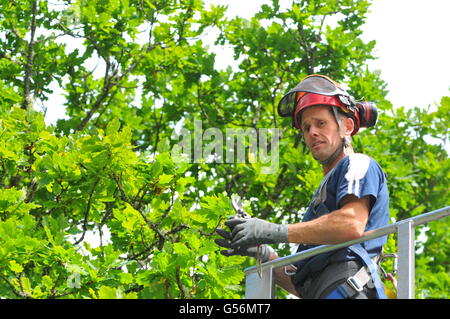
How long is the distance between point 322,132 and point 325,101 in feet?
0.61

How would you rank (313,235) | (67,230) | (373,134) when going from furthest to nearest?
(373,134) → (67,230) → (313,235)

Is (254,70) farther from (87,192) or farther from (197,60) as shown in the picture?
(87,192)

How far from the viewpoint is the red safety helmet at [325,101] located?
4.55 metres

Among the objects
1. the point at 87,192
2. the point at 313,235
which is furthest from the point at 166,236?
the point at 313,235

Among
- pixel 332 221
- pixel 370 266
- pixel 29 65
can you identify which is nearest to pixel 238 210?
pixel 332 221

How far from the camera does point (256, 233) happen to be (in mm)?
4105

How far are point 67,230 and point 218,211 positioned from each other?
179 centimetres

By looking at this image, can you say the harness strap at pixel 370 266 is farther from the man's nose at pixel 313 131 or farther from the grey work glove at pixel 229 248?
the man's nose at pixel 313 131

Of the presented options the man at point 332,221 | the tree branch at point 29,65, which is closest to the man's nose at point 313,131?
the man at point 332,221

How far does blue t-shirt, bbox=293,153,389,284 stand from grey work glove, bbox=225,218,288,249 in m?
0.26

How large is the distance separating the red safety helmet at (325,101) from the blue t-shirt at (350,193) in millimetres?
441

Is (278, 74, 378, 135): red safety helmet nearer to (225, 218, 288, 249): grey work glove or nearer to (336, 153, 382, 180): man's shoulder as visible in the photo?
(336, 153, 382, 180): man's shoulder

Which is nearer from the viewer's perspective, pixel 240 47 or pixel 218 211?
pixel 218 211
